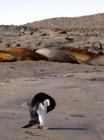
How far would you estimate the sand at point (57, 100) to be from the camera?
5535 millimetres

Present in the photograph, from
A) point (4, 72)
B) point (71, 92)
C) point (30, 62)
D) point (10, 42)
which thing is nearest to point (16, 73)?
point (4, 72)

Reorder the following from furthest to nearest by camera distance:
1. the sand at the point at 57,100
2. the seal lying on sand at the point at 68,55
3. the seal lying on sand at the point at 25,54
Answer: the seal lying on sand at the point at 68,55 → the seal lying on sand at the point at 25,54 → the sand at the point at 57,100

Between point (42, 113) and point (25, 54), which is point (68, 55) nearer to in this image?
point (25, 54)

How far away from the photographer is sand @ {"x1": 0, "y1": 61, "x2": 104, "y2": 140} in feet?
18.2

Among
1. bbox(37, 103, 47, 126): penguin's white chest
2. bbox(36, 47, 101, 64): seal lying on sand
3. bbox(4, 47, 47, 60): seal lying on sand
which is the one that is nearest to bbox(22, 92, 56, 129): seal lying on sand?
bbox(37, 103, 47, 126): penguin's white chest

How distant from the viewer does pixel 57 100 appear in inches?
294

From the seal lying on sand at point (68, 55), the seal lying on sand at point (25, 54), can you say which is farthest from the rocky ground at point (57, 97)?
the seal lying on sand at point (68, 55)

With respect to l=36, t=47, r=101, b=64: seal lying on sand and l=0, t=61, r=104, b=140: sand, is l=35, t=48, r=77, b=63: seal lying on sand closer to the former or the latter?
l=36, t=47, r=101, b=64: seal lying on sand

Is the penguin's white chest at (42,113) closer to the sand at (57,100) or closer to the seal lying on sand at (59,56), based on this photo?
the sand at (57,100)

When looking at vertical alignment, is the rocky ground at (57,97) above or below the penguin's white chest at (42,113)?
below

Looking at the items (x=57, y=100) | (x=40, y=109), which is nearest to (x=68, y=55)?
(x=57, y=100)

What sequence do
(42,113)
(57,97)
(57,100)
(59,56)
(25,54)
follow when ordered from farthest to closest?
(59,56), (25,54), (57,97), (57,100), (42,113)

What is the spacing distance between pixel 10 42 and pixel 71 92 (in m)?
9.76

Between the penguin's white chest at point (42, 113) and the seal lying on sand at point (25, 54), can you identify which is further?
the seal lying on sand at point (25, 54)
